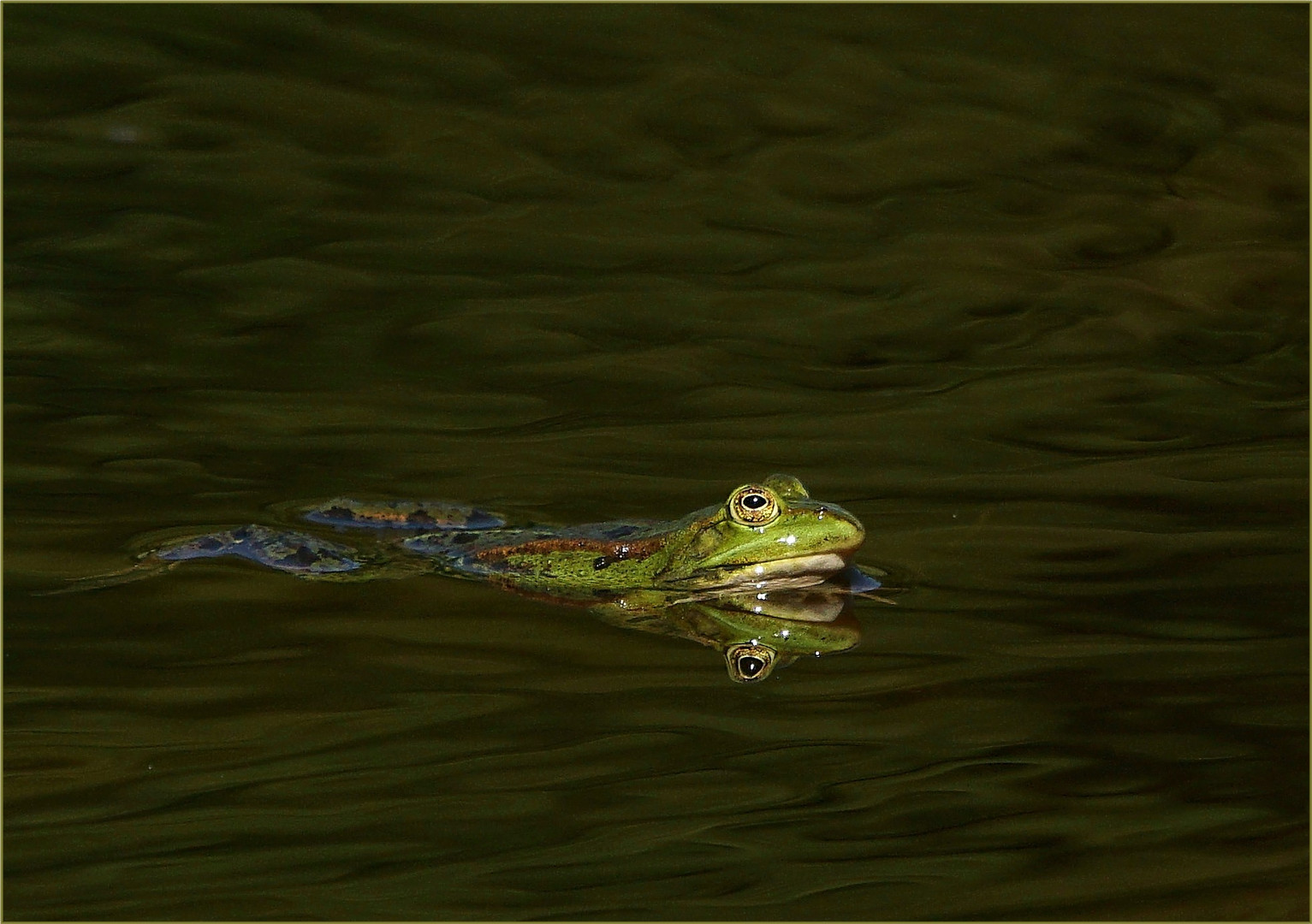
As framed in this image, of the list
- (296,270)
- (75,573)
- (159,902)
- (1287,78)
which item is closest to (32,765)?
(159,902)

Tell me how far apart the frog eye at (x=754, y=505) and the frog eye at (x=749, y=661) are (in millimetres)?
634

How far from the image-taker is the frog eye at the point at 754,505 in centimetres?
700

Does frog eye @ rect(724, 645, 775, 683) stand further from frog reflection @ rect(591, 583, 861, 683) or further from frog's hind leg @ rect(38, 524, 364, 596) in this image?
frog's hind leg @ rect(38, 524, 364, 596)

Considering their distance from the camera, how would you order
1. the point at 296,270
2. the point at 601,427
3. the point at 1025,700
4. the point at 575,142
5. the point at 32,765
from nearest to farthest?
the point at 32,765 → the point at 1025,700 → the point at 601,427 → the point at 296,270 → the point at 575,142

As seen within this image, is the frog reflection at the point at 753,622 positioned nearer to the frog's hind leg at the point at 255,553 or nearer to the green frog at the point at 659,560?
the green frog at the point at 659,560

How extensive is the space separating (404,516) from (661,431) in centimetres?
170

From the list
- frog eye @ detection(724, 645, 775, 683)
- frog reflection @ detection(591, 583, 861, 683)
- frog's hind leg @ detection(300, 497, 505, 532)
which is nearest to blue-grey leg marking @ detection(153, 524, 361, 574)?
frog's hind leg @ detection(300, 497, 505, 532)

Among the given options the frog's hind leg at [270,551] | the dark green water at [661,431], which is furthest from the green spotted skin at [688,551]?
the frog's hind leg at [270,551]

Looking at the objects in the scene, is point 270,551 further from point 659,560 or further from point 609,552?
point 659,560

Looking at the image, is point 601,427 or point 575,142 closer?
point 601,427

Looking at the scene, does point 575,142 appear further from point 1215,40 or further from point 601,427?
point 1215,40

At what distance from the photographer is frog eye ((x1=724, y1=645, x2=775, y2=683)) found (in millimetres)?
6324

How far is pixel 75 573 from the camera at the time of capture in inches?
279

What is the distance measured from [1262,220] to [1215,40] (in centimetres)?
349
